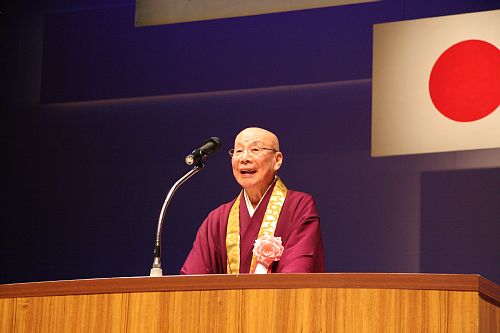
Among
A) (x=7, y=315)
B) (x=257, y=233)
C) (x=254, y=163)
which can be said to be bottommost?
(x=7, y=315)

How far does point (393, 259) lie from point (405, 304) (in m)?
2.34

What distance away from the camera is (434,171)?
4.89m

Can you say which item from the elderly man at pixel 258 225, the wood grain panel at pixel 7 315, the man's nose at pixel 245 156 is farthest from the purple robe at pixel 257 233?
the wood grain panel at pixel 7 315

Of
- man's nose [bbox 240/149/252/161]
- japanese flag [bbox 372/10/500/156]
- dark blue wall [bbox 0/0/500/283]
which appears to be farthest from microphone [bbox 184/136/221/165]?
dark blue wall [bbox 0/0/500/283]

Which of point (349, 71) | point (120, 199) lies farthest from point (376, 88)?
point (120, 199)

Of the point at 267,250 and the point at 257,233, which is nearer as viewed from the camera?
the point at 267,250

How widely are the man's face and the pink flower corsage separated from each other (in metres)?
0.36

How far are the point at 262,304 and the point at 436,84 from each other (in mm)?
2522

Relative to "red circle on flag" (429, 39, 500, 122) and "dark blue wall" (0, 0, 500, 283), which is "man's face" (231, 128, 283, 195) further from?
"red circle on flag" (429, 39, 500, 122)

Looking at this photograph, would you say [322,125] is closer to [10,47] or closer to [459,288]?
[10,47]

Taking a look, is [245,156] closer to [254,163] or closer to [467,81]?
[254,163]

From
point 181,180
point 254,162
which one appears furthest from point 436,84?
point 181,180

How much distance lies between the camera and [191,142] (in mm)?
5438

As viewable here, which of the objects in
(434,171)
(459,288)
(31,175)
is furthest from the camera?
(31,175)
